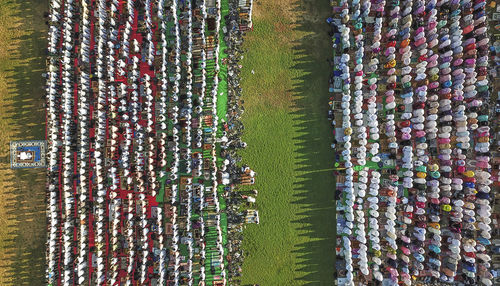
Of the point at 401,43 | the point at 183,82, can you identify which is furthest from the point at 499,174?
the point at 183,82

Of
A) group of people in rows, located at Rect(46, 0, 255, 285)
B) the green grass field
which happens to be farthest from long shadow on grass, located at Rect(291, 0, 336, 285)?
group of people in rows, located at Rect(46, 0, 255, 285)

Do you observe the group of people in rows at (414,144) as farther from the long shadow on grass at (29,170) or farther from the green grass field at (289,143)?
the long shadow on grass at (29,170)

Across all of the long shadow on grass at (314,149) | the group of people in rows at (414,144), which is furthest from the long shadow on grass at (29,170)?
the group of people in rows at (414,144)

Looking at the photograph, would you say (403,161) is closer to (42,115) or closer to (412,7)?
(412,7)

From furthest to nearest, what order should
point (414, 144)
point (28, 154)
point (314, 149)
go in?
1. point (314, 149)
2. point (28, 154)
3. point (414, 144)

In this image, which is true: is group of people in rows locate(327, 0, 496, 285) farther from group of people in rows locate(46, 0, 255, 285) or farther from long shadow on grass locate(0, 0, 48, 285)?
long shadow on grass locate(0, 0, 48, 285)

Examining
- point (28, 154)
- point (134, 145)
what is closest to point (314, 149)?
point (134, 145)

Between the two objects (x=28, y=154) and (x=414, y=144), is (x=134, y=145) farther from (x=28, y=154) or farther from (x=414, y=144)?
(x=414, y=144)
